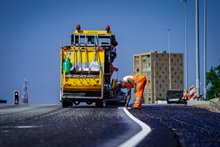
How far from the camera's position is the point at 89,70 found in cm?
2597

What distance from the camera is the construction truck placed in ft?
84.3

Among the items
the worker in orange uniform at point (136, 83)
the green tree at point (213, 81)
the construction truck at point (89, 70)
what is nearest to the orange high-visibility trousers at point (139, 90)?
the worker in orange uniform at point (136, 83)

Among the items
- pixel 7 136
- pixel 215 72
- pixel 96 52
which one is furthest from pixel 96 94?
pixel 215 72

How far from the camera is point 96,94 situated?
25.7 meters

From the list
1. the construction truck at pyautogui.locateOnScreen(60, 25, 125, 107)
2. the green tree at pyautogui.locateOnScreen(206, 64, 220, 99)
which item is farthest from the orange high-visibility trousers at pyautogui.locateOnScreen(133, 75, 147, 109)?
the green tree at pyautogui.locateOnScreen(206, 64, 220, 99)

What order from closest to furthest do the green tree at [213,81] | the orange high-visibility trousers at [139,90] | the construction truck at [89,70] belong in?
1. the orange high-visibility trousers at [139,90]
2. the construction truck at [89,70]
3. the green tree at [213,81]

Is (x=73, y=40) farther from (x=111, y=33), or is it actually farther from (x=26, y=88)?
(x=26, y=88)

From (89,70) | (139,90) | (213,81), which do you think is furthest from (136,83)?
(213,81)

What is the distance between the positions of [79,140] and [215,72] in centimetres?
8949

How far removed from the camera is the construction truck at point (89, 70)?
84.3 ft

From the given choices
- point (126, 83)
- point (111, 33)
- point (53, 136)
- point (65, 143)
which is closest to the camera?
point (65, 143)

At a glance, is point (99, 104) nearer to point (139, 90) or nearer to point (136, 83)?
point (136, 83)

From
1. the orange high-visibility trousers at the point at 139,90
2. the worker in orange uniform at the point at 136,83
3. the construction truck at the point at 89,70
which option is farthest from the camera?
the construction truck at the point at 89,70

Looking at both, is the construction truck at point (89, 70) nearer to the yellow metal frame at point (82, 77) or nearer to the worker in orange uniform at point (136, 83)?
the yellow metal frame at point (82, 77)
